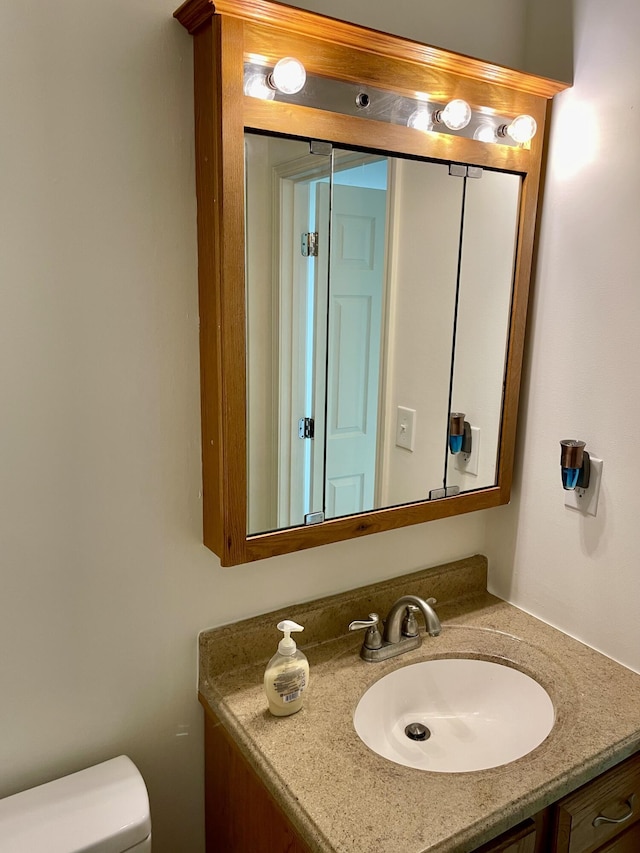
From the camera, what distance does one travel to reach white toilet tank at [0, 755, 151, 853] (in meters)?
1.01


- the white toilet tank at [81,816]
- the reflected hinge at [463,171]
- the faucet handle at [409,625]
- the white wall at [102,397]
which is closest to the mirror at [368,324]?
the reflected hinge at [463,171]

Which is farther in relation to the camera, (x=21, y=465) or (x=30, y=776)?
(x=30, y=776)

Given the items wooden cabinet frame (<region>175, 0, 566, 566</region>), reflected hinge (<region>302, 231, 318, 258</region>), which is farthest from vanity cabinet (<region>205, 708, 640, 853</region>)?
reflected hinge (<region>302, 231, 318, 258</region>)

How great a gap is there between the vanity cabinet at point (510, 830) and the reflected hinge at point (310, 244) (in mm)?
863

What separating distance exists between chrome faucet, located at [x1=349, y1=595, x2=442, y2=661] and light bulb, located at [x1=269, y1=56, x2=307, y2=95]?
97 cm

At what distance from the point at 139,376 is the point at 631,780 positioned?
1.15 meters

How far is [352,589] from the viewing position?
1.46 meters

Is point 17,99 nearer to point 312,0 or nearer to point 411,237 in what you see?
point 312,0

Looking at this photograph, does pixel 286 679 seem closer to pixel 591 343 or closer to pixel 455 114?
pixel 591 343

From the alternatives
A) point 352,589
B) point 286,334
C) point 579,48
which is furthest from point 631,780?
point 579,48

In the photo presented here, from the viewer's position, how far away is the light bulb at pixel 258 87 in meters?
1.04

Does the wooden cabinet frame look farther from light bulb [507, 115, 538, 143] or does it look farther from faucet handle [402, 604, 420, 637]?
faucet handle [402, 604, 420, 637]

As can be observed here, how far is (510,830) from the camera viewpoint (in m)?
1.07

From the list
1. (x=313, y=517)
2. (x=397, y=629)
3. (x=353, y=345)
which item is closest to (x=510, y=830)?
(x=397, y=629)
